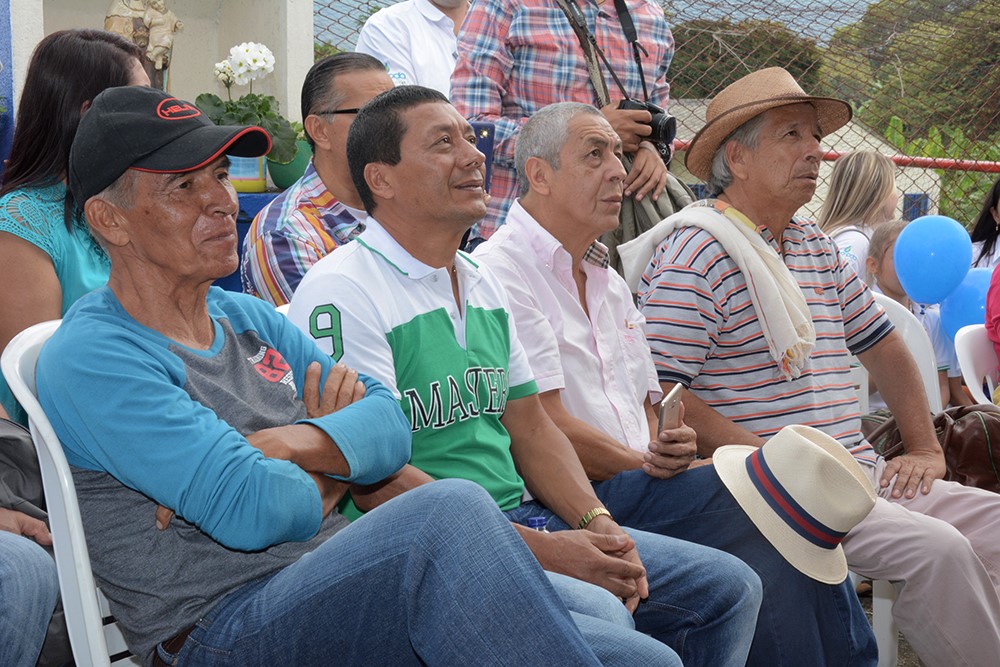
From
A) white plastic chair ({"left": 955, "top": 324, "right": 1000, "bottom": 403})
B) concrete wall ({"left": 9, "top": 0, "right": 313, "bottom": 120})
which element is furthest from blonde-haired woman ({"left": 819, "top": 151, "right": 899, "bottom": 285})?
concrete wall ({"left": 9, "top": 0, "right": 313, "bottom": 120})

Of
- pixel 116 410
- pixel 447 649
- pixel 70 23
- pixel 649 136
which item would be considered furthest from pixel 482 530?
pixel 70 23

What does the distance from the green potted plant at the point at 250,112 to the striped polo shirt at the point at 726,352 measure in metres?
1.63

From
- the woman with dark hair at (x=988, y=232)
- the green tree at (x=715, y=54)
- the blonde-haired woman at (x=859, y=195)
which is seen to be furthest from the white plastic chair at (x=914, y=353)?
the green tree at (x=715, y=54)

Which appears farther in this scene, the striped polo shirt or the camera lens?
the camera lens

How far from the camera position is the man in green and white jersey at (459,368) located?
2264 millimetres

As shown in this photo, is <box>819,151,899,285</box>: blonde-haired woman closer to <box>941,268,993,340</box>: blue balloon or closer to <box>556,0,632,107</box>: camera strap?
<box>941,268,993,340</box>: blue balloon

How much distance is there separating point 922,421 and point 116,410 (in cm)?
248

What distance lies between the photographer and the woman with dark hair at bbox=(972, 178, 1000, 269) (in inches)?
223

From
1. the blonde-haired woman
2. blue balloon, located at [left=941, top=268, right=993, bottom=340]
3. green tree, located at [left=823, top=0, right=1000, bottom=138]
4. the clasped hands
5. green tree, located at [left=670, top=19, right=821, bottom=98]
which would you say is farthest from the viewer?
green tree, located at [left=823, top=0, right=1000, bottom=138]

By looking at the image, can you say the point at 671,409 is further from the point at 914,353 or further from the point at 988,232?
the point at 988,232

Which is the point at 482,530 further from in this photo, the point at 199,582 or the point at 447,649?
the point at 199,582

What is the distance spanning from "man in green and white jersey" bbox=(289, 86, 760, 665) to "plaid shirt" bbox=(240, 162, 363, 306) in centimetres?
43

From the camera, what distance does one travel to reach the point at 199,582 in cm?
179

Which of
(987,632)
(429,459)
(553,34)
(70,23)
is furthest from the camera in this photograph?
(70,23)
